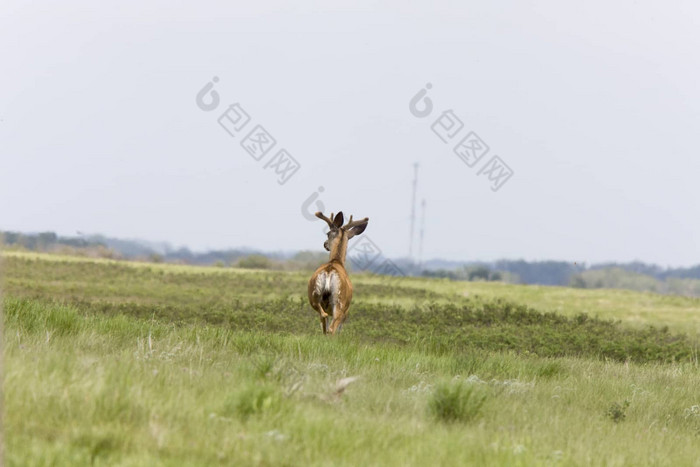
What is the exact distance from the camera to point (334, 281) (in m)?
13.7

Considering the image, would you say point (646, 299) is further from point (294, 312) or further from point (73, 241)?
point (73, 241)

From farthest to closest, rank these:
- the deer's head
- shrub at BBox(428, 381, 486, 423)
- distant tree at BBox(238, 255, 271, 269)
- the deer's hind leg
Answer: distant tree at BBox(238, 255, 271, 269)
the deer's head
the deer's hind leg
shrub at BBox(428, 381, 486, 423)

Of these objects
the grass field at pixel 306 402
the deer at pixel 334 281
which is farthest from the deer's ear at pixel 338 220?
the grass field at pixel 306 402

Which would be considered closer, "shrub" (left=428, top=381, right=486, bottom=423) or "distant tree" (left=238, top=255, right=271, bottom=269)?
"shrub" (left=428, top=381, right=486, bottom=423)

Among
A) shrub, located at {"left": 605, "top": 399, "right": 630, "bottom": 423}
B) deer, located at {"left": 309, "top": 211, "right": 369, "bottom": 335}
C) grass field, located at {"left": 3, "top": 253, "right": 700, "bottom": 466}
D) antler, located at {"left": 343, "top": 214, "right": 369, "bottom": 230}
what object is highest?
antler, located at {"left": 343, "top": 214, "right": 369, "bottom": 230}

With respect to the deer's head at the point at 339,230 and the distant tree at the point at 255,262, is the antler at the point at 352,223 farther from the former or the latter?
the distant tree at the point at 255,262

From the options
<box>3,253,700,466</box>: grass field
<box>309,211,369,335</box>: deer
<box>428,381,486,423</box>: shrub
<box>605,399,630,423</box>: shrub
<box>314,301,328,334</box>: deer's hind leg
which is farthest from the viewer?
<box>314,301,328,334</box>: deer's hind leg

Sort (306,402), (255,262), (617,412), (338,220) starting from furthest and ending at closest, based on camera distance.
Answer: (255,262) → (338,220) → (617,412) → (306,402)

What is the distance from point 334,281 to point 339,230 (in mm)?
1100

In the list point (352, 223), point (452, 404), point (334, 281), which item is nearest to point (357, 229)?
point (352, 223)

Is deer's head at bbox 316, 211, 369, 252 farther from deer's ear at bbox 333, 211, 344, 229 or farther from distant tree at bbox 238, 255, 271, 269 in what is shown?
distant tree at bbox 238, 255, 271, 269

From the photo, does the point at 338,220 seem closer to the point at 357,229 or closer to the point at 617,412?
the point at 357,229

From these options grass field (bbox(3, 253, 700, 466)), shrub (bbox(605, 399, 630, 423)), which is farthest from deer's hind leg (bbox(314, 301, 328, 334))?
shrub (bbox(605, 399, 630, 423))

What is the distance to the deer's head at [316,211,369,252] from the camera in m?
14.3
